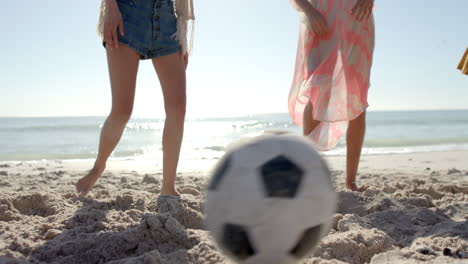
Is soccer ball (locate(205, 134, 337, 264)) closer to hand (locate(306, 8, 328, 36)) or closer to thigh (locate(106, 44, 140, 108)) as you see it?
thigh (locate(106, 44, 140, 108))

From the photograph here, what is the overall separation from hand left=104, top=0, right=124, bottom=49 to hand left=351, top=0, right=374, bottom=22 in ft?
5.42

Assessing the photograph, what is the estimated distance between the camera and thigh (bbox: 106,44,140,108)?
8.25ft

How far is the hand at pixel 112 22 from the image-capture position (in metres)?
2.42

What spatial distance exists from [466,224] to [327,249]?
875mm

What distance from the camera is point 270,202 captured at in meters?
1.18

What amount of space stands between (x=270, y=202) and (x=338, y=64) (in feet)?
7.11

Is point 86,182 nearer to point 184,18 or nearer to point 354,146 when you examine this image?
point 184,18

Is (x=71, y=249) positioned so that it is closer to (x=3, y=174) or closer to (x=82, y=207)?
(x=82, y=207)

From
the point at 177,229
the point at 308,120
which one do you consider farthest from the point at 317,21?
the point at 177,229

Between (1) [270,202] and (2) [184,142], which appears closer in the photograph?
(1) [270,202]

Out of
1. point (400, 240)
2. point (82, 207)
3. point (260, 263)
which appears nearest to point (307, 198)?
point (260, 263)

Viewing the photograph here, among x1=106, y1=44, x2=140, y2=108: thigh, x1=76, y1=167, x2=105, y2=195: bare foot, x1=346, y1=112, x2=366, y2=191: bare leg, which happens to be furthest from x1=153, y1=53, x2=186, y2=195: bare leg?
x1=346, y1=112, x2=366, y2=191: bare leg

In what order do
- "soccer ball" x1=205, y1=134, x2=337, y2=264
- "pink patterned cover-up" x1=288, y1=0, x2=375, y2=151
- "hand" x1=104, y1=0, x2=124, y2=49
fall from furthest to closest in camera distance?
"pink patterned cover-up" x1=288, y1=0, x2=375, y2=151, "hand" x1=104, y1=0, x2=124, y2=49, "soccer ball" x1=205, y1=134, x2=337, y2=264

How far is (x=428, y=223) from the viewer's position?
7.37 ft
